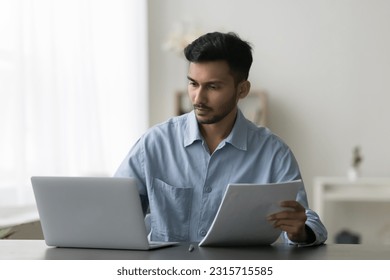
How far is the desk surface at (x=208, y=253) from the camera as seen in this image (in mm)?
1648

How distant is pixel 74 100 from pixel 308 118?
6.66 feet

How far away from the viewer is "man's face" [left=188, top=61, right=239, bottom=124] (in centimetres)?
229

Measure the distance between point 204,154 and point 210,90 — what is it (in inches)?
7.8

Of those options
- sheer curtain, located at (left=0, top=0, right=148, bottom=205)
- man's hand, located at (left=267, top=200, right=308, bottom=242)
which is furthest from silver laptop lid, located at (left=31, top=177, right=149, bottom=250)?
sheer curtain, located at (left=0, top=0, right=148, bottom=205)

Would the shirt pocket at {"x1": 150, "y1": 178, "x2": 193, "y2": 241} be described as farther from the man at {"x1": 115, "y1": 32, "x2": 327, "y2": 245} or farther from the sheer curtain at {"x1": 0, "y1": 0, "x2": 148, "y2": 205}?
the sheer curtain at {"x1": 0, "y1": 0, "x2": 148, "y2": 205}

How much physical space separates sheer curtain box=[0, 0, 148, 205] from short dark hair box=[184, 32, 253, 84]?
5.07ft

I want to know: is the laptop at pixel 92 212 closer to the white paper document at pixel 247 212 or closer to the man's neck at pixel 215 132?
the white paper document at pixel 247 212

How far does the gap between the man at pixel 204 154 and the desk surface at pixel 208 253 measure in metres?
0.41

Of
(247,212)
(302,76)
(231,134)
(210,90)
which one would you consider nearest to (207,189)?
(231,134)

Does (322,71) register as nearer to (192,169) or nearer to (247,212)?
(192,169)

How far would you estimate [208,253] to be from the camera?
5.62 feet
